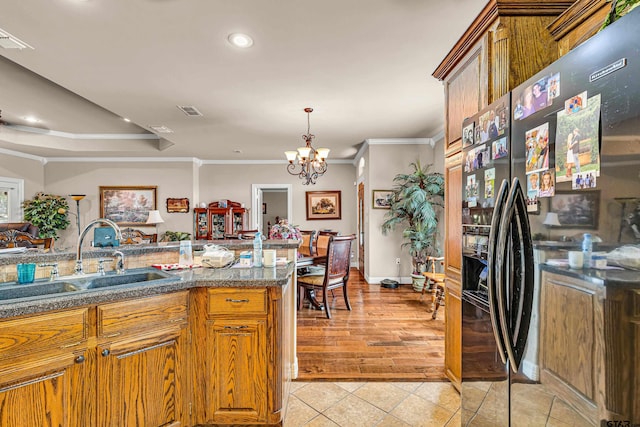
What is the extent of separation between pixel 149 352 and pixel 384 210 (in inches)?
178

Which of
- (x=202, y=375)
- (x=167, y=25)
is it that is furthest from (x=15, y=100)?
(x=202, y=375)

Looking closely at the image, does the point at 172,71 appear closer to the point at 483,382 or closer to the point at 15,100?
the point at 15,100

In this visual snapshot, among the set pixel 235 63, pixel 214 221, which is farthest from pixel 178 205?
pixel 235 63

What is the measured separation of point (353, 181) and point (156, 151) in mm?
4342

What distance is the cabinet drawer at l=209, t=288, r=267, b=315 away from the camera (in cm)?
175

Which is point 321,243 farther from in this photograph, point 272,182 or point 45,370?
point 45,370

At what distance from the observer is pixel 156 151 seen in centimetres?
620

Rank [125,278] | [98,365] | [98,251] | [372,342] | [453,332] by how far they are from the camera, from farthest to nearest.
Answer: [372,342] < [453,332] < [98,251] < [125,278] < [98,365]

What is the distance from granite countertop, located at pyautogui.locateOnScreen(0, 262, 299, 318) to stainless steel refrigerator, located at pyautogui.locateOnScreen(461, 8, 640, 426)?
114cm

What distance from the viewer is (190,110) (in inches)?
156

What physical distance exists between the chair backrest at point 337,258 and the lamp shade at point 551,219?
262cm

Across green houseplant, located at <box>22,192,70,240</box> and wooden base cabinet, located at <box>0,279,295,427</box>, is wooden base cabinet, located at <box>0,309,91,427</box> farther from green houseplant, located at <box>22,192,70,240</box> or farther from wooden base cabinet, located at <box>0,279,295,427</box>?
green houseplant, located at <box>22,192,70,240</box>

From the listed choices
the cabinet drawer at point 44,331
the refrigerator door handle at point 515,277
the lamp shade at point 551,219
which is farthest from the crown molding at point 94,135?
the lamp shade at point 551,219

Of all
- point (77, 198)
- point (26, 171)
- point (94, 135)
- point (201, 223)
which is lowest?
point (201, 223)
